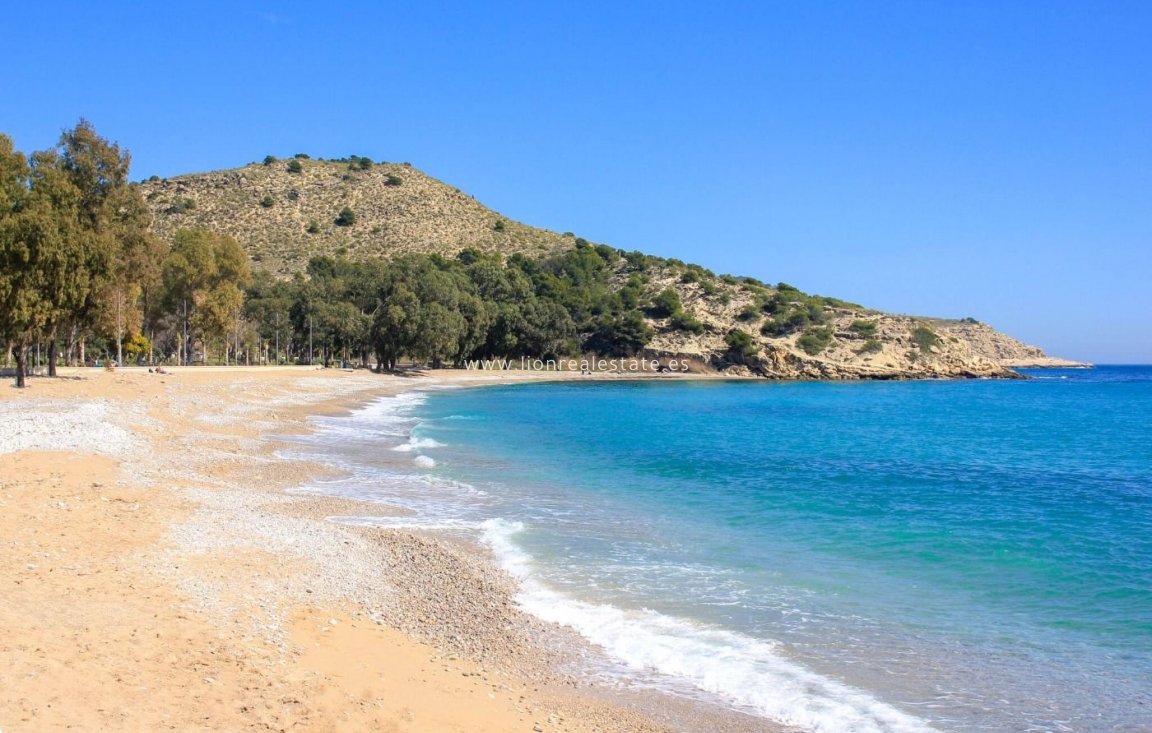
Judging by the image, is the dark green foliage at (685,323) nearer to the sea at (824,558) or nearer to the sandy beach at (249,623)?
the sea at (824,558)

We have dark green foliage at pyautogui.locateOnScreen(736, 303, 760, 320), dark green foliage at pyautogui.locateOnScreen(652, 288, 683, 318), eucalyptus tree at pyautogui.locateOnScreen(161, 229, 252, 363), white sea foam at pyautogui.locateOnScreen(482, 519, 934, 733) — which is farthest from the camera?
dark green foliage at pyautogui.locateOnScreen(736, 303, 760, 320)

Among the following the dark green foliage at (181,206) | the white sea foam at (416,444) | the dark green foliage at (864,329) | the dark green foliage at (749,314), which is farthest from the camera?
the dark green foliage at (749,314)

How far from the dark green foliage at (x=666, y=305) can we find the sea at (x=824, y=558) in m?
89.7

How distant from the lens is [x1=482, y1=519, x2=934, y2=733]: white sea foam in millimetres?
8562

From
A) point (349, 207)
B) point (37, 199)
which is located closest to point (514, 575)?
point (37, 199)

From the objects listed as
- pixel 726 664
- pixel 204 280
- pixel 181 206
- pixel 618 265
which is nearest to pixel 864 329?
pixel 618 265

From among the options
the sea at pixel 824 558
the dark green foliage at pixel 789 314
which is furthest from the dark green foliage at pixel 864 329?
the sea at pixel 824 558

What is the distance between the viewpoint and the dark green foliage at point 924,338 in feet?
420

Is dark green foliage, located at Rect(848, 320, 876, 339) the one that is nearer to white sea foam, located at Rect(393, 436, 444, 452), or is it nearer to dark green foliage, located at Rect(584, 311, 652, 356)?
dark green foliage, located at Rect(584, 311, 652, 356)

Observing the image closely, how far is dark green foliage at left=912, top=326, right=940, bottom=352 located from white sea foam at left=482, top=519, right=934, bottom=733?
12730 cm

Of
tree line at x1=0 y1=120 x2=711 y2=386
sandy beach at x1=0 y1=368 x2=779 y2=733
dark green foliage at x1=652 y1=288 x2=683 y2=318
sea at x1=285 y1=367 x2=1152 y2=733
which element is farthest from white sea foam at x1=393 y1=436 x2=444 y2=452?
dark green foliage at x1=652 y1=288 x2=683 y2=318

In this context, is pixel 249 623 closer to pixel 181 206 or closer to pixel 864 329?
pixel 864 329

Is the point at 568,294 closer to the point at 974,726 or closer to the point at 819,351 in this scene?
the point at 819,351

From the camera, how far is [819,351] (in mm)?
124125
